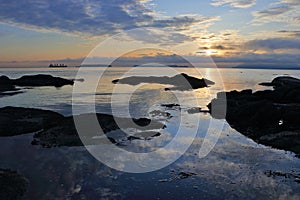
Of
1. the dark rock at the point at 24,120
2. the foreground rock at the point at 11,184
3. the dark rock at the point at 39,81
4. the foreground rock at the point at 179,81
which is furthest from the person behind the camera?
the foreground rock at the point at 179,81

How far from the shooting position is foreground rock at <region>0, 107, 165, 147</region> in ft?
88.9

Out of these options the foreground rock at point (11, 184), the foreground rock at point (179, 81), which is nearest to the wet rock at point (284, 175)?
the foreground rock at point (11, 184)

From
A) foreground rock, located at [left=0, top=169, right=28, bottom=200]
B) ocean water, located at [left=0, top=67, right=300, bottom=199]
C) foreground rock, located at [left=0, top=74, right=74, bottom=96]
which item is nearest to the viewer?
foreground rock, located at [left=0, top=169, right=28, bottom=200]

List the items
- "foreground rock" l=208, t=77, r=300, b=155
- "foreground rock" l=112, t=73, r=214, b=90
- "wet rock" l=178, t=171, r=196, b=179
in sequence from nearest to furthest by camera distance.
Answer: "wet rock" l=178, t=171, r=196, b=179 → "foreground rock" l=208, t=77, r=300, b=155 → "foreground rock" l=112, t=73, r=214, b=90

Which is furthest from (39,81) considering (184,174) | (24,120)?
(184,174)

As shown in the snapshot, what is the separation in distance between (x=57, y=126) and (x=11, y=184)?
47.5 ft

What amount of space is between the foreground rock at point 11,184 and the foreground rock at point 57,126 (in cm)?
709

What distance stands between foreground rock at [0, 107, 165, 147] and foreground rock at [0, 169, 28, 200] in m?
7.09

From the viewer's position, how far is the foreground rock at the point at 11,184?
51.2 ft

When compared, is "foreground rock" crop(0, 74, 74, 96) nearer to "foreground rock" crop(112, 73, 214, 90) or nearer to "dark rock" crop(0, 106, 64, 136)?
"foreground rock" crop(112, 73, 214, 90)

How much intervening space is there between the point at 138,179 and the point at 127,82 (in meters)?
98.2

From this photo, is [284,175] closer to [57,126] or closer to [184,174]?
[184,174]

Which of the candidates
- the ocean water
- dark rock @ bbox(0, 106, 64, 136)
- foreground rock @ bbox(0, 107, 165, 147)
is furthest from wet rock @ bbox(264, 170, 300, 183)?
dark rock @ bbox(0, 106, 64, 136)

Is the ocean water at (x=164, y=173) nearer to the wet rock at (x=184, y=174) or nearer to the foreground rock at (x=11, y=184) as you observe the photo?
the wet rock at (x=184, y=174)
